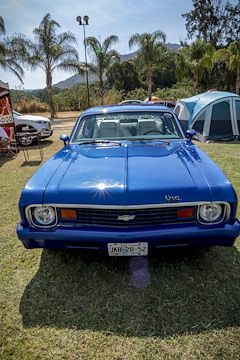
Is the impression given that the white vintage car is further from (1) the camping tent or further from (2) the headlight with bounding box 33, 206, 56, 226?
(2) the headlight with bounding box 33, 206, 56, 226

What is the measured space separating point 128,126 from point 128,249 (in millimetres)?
1992

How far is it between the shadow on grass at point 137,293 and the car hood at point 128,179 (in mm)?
851

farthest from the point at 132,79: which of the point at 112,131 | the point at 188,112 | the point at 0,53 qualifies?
the point at 112,131

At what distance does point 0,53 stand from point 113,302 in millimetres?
19753

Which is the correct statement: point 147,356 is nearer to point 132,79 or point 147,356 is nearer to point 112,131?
point 112,131

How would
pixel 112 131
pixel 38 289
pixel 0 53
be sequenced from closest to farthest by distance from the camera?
pixel 38 289 → pixel 112 131 → pixel 0 53

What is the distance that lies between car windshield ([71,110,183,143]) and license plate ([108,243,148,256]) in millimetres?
1712

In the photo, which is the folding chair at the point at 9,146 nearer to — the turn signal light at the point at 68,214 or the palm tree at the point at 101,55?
the turn signal light at the point at 68,214

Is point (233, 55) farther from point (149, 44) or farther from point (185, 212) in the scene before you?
point (185, 212)

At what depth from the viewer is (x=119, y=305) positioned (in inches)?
87.5

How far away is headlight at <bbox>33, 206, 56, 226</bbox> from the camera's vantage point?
2.28m

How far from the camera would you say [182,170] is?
8.21ft

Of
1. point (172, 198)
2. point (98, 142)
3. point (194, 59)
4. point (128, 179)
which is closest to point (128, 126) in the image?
point (98, 142)

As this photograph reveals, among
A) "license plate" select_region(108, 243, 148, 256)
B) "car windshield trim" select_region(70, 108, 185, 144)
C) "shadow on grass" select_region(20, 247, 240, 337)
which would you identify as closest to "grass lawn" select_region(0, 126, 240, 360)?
"shadow on grass" select_region(20, 247, 240, 337)
